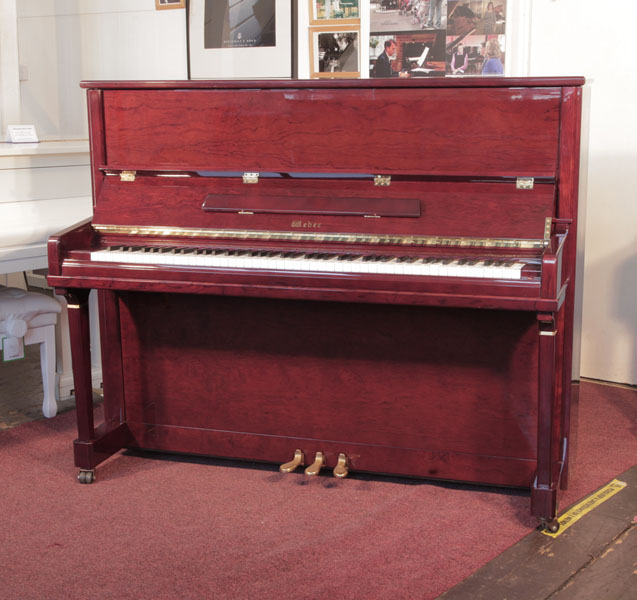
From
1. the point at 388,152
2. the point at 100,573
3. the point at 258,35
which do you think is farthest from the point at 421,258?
the point at 258,35

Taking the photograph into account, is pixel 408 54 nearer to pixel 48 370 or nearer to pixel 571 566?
pixel 48 370

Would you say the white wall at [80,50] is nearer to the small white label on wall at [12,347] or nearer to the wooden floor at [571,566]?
the small white label on wall at [12,347]

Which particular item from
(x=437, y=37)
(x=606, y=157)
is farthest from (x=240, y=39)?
(x=606, y=157)

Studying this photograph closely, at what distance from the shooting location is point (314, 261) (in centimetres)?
260

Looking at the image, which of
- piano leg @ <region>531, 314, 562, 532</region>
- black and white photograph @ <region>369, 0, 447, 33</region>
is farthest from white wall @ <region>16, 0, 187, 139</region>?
piano leg @ <region>531, 314, 562, 532</region>

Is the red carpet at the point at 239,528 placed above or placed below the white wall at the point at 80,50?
below

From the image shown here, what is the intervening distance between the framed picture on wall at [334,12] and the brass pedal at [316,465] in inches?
80.7

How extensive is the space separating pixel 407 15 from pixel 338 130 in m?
1.35

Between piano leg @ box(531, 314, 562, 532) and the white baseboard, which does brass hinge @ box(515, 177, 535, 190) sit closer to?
piano leg @ box(531, 314, 562, 532)

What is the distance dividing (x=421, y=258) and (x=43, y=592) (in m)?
1.34

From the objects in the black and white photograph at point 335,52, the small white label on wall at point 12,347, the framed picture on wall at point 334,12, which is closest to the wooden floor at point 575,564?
the small white label on wall at point 12,347

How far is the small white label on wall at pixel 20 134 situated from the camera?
3.74m

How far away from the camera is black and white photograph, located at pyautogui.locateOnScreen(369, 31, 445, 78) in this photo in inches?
153

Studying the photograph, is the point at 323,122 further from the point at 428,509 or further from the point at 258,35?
the point at 258,35
